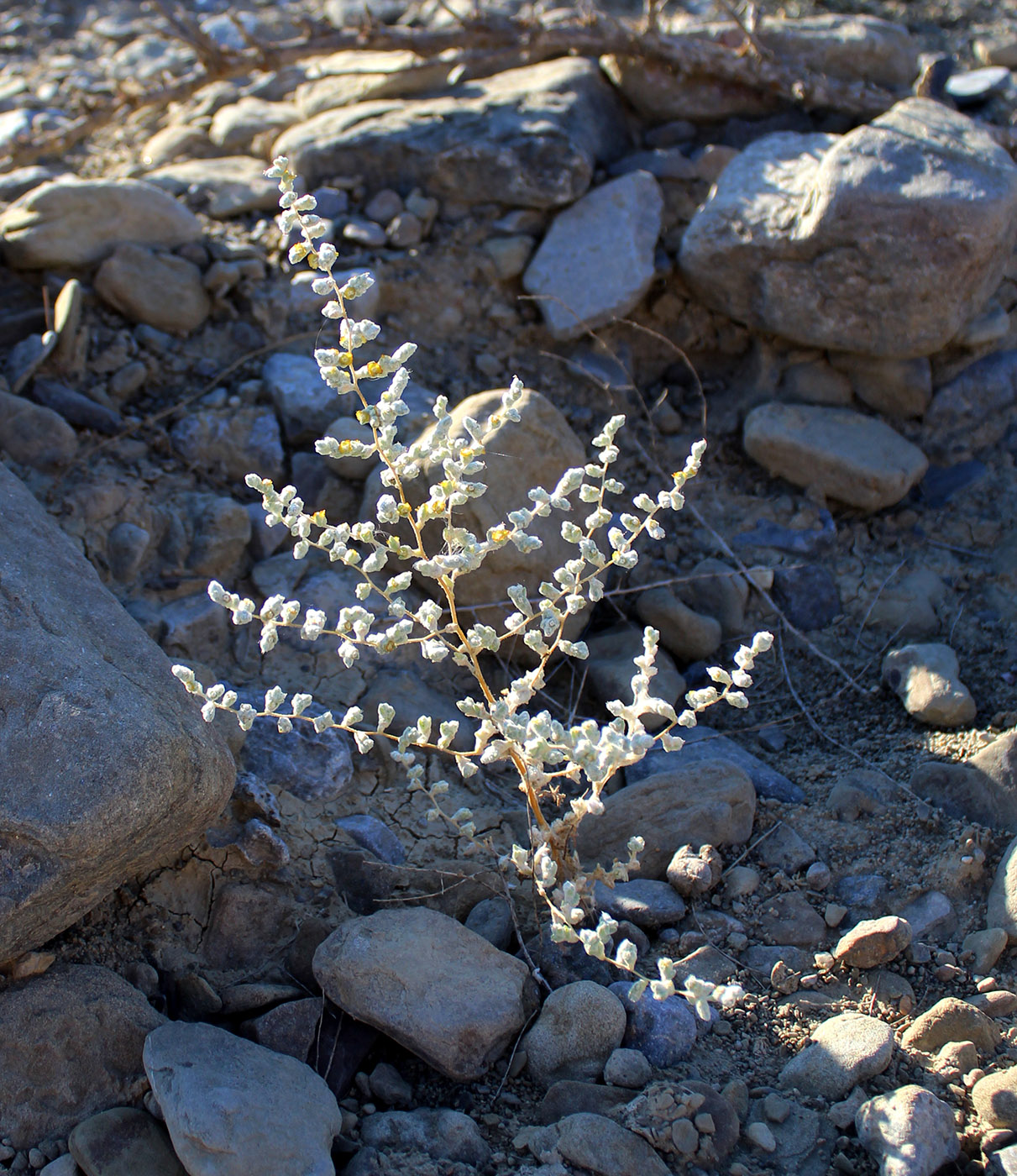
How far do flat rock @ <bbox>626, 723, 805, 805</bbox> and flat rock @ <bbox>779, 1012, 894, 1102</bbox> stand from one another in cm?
82

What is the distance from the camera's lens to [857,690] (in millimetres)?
3498

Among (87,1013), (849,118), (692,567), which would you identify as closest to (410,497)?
(692,567)

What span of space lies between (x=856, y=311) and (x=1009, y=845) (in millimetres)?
2164

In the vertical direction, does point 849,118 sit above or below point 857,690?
above

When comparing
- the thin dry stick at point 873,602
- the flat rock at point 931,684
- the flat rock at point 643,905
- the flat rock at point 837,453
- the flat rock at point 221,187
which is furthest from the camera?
the flat rock at point 221,187

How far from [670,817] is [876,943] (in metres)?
0.62

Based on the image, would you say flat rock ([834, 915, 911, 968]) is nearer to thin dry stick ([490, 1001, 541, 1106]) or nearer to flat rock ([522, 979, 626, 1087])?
flat rock ([522, 979, 626, 1087])

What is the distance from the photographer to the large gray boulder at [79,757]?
217cm

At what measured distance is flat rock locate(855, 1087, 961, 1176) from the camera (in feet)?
6.61

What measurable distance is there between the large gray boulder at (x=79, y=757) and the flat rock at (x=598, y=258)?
234 cm

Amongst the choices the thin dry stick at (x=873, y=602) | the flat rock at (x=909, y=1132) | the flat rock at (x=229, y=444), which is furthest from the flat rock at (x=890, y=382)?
the flat rock at (x=909, y=1132)

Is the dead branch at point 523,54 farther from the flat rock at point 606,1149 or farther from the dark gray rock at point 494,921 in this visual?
the flat rock at point 606,1149

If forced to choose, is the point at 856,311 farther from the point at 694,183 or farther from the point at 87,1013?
the point at 87,1013

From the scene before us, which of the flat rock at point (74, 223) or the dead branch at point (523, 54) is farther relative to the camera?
the dead branch at point (523, 54)
